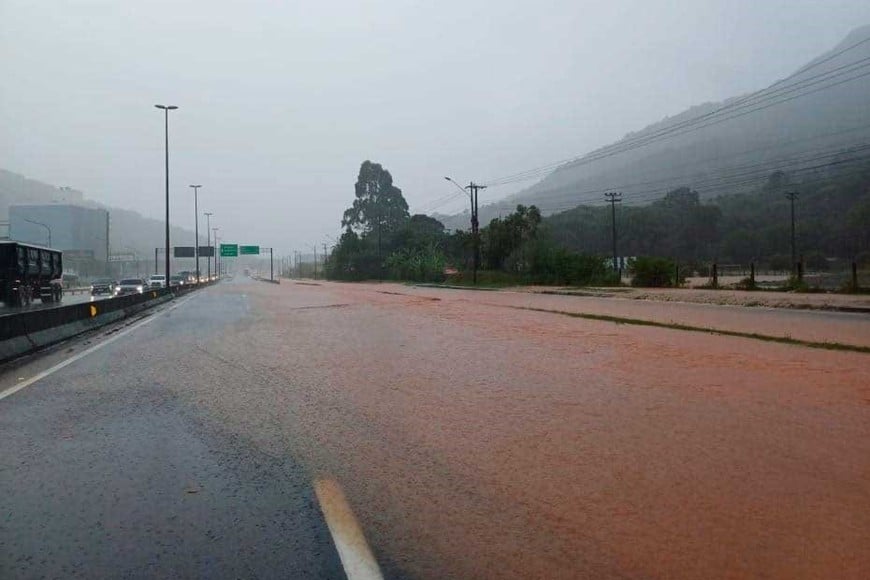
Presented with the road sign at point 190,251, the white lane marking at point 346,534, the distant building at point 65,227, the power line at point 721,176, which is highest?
the power line at point 721,176

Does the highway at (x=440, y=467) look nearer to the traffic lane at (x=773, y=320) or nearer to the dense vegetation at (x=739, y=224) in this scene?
the traffic lane at (x=773, y=320)

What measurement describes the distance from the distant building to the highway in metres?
72.2

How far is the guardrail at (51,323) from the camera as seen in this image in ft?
43.9

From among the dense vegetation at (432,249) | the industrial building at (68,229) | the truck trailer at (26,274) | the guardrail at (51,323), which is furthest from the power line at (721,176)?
the guardrail at (51,323)

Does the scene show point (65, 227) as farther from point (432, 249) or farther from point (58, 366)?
point (58, 366)

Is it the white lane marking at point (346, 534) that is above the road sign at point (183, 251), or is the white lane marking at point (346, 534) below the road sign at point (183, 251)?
below

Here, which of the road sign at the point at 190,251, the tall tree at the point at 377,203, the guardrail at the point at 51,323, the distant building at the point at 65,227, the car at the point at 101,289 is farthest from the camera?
the tall tree at the point at 377,203

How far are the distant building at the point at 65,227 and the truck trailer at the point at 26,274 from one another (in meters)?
40.1

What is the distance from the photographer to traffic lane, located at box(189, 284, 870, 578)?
405cm

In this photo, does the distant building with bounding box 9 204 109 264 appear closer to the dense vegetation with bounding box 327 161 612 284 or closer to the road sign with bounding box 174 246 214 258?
the road sign with bounding box 174 246 214 258

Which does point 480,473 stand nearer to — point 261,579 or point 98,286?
point 261,579

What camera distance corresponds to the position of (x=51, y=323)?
1644 cm

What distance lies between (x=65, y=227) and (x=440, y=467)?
91.1 meters

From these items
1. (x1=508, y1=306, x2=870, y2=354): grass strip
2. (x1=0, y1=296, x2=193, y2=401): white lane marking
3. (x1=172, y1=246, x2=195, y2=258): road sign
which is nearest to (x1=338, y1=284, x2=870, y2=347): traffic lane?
(x1=508, y1=306, x2=870, y2=354): grass strip
